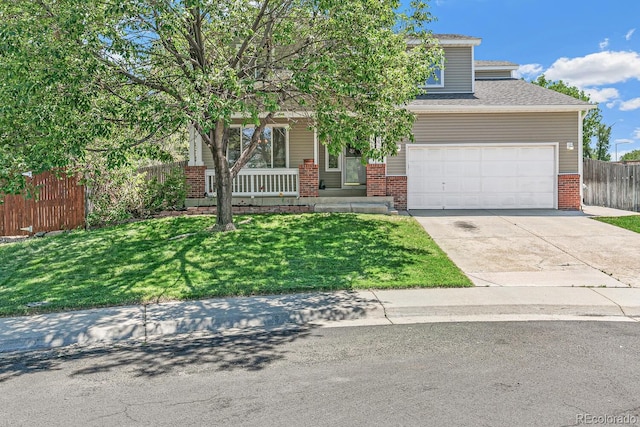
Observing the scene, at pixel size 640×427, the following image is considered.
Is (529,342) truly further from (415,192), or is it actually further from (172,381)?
(415,192)

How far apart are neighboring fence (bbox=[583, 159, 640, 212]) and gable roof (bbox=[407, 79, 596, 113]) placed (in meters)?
3.25

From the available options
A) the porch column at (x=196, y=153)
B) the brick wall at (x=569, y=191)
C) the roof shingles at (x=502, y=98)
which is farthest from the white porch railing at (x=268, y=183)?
the brick wall at (x=569, y=191)

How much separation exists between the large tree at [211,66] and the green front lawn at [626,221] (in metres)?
7.11

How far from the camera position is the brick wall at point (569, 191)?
16719mm

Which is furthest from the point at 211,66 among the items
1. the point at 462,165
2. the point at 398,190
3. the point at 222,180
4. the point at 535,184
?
the point at 535,184

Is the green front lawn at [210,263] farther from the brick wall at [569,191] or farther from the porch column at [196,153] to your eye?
the brick wall at [569,191]

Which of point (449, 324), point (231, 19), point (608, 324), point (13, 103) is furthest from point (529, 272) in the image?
point (13, 103)

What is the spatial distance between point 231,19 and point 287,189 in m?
7.19

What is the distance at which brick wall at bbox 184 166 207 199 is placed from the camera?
53.7ft

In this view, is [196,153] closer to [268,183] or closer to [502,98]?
[268,183]

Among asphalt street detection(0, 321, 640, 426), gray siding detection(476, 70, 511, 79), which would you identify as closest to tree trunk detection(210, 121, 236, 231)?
asphalt street detection(0, 321, 640, 426)

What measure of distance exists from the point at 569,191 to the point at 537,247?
703 centimetres

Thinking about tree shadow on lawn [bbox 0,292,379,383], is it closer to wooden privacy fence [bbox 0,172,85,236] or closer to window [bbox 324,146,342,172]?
wooden privacy fence [bbox 0,172,85,236]

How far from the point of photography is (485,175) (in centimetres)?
1692
